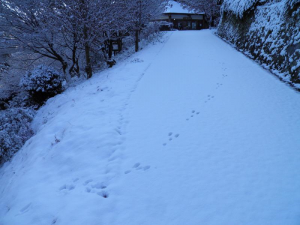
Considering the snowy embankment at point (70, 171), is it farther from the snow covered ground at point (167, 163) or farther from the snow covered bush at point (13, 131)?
the snow covered bush at point (13, 131)

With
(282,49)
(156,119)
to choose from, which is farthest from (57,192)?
(282,49)

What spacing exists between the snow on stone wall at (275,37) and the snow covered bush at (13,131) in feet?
33.6

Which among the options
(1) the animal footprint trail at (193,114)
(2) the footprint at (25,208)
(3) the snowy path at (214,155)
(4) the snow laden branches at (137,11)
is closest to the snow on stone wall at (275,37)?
(3) the snowy path at (214,155)

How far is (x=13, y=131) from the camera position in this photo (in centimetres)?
704

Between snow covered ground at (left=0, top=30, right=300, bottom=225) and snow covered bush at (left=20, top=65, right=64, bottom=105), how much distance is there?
211 inches

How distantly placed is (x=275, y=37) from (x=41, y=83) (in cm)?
1257

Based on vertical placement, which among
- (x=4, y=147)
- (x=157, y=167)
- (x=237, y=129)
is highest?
(x=237, y=129)

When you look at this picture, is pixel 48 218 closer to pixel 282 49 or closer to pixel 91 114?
pixel 91 114

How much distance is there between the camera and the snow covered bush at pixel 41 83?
10.4 meters

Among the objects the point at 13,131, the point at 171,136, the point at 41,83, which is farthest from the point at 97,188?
the point at 41,83

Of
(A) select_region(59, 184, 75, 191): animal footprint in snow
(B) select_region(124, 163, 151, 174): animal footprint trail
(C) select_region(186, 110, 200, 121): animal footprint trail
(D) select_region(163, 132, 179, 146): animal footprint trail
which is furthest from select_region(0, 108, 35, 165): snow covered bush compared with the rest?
(C) select_region(186, 110, 200, 121): animal footprint trail

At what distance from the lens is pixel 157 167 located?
3.79m

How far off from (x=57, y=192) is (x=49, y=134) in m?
2.53

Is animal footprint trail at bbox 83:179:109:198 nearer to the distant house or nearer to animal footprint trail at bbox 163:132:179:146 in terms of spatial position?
animal footprint trail at bbox 163:132:179:146
